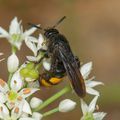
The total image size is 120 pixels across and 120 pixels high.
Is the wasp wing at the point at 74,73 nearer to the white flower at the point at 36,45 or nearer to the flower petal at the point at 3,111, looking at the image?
the white flower at the point at 36,45

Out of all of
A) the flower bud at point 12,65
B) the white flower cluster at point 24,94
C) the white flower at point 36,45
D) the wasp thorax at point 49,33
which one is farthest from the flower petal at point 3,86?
the wasp thorax at point 49,33

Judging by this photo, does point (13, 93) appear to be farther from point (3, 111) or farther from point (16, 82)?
point (3, 111)

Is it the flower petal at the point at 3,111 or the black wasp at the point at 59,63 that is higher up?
the black wasp at the point at 59,63

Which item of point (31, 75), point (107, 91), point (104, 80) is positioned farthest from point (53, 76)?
point (104, 80)

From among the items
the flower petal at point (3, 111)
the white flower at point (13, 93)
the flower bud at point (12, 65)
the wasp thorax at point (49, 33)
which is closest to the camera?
the flower petal at point (3, 111)

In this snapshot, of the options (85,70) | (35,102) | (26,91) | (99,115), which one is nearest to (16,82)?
(26,91)

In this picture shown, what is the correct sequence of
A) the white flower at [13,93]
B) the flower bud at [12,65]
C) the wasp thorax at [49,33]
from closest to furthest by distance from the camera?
the white flower at [13,93] → the flower bud at [12,65] → the wasp thorax at [49,33]

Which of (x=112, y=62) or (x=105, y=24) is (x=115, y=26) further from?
(x=112, y=62)

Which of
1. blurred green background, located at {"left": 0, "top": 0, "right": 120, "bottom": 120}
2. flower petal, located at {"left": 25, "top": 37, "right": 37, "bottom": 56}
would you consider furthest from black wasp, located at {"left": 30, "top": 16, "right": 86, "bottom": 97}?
blurred green background, located at {"left": 0, "top": 0, "right": 120, "bottom": 120}
